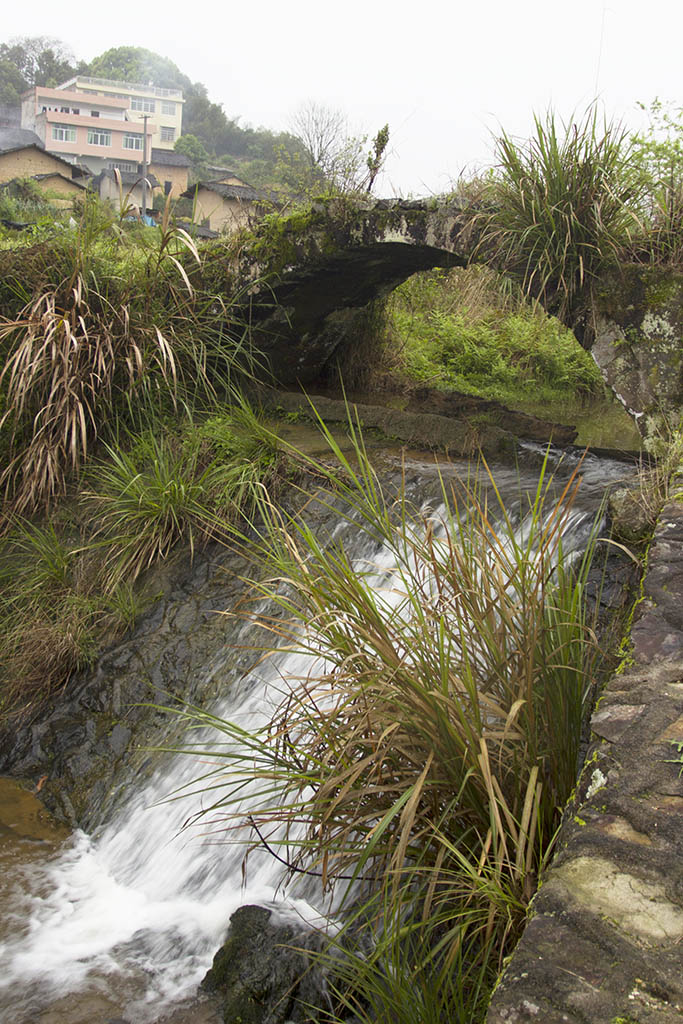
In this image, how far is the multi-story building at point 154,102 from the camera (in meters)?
85.7

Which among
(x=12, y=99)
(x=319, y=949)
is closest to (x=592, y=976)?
(x=319, y=949)

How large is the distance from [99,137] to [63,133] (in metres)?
3.00

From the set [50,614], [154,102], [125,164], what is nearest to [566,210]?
[50,614]

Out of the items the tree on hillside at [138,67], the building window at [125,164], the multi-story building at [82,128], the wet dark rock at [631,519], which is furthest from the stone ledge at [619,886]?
the tree on hillside at [138,67]

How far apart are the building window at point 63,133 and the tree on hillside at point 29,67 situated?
14677mm

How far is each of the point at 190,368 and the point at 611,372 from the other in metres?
3.24

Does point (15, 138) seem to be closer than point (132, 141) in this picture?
Yes

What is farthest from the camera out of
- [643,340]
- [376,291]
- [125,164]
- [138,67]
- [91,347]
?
[138,67]

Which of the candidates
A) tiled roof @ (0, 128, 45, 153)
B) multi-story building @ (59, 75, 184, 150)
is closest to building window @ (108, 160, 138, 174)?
multi-story building @ (59, 75, 184, 150)

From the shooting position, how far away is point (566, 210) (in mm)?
5773

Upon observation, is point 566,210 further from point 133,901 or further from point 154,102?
point 154,102

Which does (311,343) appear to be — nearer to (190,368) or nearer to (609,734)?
(190,368)

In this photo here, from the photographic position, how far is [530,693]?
2.51 meters

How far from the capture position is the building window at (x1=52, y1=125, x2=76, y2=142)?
74.2m
